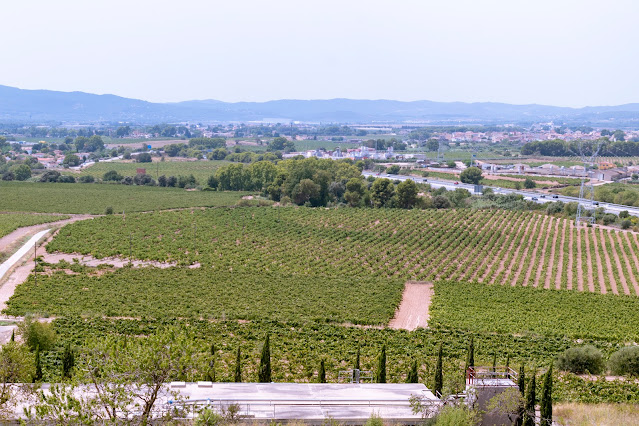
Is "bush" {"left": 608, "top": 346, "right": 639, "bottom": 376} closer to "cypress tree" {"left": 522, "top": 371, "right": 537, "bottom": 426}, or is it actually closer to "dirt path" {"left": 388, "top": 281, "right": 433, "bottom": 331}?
"cypress tree" {"left": 522, "top": 371, "right": 537, "bottom": 426}

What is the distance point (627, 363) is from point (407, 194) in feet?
161

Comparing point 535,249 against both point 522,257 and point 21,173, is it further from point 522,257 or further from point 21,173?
point 21,173

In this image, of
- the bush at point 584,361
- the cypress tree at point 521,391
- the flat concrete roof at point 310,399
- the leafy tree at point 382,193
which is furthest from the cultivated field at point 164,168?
the cypress tree at point 521,391

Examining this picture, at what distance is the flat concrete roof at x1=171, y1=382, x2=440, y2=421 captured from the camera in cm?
1844

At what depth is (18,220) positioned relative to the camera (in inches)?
2450

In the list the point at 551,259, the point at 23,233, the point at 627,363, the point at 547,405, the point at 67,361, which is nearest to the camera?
the point at 547,405

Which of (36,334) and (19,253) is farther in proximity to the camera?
(19,253)

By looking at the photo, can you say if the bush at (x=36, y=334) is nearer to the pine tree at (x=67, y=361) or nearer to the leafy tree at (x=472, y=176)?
the pine tree at (x=67, y=361)

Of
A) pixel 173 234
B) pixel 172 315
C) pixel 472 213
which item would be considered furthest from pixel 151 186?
pixel 172 315

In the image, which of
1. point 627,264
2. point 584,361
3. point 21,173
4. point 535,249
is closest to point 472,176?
point 535,249

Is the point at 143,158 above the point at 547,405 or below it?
below

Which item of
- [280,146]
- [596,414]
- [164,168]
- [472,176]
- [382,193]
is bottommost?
[280,146]

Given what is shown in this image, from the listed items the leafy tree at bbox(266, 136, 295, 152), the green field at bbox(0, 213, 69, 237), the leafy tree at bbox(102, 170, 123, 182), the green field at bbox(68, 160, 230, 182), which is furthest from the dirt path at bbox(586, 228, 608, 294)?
the leafy tree at bbox(266, 136, 295, 152)

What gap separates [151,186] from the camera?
92562 millimetres
